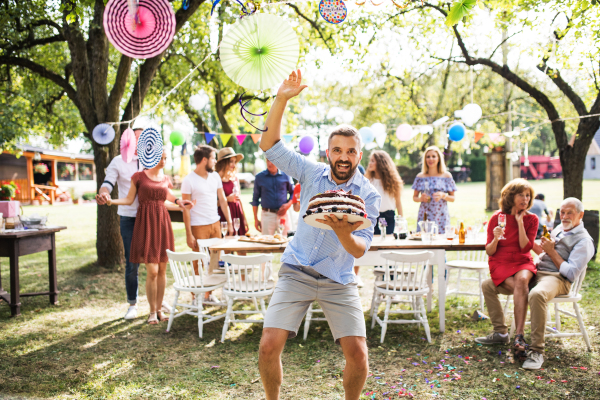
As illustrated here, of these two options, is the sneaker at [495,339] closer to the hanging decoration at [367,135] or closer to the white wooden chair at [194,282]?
the white wooden chair at [194,282]

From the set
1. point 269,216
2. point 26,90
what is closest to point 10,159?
point 26,90

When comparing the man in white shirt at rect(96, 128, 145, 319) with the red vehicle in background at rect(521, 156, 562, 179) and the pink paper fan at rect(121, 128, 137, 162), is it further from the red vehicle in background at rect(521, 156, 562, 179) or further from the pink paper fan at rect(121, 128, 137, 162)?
the red vehicle in background at rect(521, 156, 562, 179)

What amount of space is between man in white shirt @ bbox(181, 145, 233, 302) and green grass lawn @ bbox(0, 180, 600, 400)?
0.94m

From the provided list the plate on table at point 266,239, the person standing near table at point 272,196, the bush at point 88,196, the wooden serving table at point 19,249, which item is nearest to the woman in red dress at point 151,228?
the plate on table at point 266,239

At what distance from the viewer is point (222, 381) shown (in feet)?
11.0

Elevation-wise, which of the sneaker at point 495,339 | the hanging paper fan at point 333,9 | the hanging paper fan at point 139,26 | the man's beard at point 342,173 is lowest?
the sneaker at point 495,339

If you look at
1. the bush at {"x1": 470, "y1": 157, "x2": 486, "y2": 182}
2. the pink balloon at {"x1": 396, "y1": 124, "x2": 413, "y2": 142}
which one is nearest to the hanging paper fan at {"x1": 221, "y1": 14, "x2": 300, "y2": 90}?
the pink balloon at {"x1": 396, "y1": 124, "x2": 413, "y2": 142}

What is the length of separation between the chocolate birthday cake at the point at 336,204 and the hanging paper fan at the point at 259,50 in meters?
0.98

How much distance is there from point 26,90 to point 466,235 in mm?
9964

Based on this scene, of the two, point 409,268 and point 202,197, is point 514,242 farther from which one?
point 202,197

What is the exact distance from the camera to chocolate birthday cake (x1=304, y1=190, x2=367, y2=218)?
6.72ft

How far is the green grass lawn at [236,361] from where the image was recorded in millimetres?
3156

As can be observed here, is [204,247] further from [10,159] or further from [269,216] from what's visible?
[10,159]

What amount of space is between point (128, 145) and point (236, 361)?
2676 millimetres
